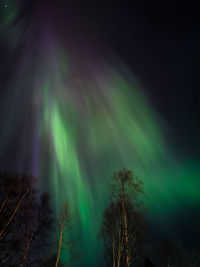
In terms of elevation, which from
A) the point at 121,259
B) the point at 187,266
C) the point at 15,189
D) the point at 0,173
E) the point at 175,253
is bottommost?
the point at 187,266

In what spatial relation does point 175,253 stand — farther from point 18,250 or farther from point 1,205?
point 1,205

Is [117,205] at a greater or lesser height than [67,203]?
lesser

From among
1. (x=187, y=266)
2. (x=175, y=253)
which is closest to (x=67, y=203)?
(x=175, y=253)

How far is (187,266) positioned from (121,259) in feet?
75.0

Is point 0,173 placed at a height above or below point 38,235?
above

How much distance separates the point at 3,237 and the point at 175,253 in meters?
24.1

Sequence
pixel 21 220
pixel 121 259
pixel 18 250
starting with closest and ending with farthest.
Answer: pixel 121 259 → pixel 18 250 → pixel 21 220

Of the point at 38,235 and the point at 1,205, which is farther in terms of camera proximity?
the point at 38,235

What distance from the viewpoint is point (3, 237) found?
10961 mm

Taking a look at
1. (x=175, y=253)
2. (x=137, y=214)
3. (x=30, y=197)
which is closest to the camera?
(x=137, y=214)

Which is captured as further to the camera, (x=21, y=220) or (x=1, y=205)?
(x=21, y=220)

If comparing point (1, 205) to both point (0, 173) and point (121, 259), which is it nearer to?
point (0, 173)

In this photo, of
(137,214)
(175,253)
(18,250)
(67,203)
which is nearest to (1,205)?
(18,250)

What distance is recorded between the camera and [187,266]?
2252cm
